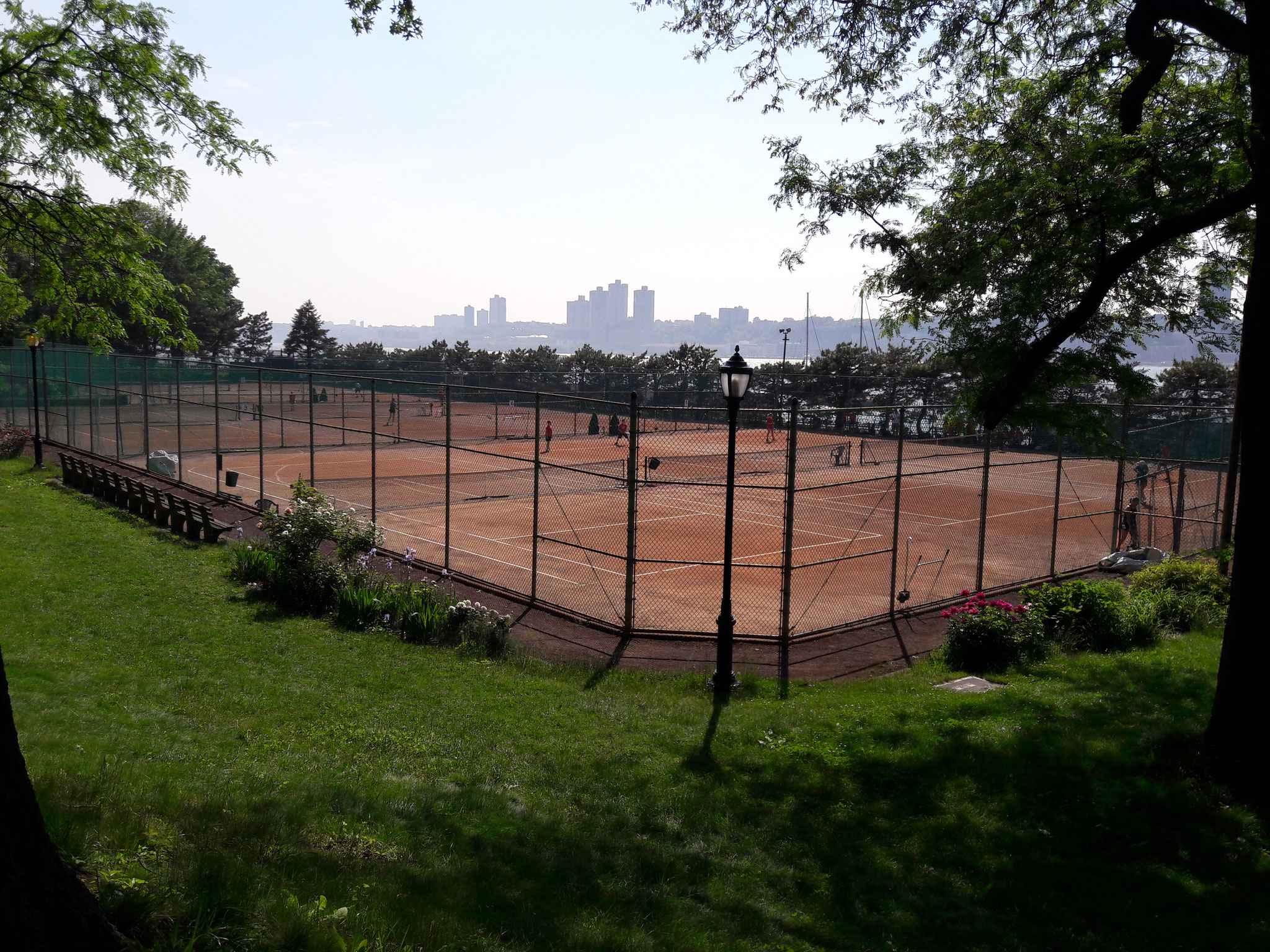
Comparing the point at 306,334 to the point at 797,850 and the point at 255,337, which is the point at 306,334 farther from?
the point at 797,850

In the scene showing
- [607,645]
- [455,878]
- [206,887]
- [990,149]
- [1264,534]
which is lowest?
[607,645]

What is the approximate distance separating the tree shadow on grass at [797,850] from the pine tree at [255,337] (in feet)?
252

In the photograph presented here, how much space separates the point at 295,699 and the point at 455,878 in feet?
17.2

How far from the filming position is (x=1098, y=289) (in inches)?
351

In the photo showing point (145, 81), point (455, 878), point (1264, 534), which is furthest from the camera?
point (145, 81)

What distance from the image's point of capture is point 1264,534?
25.1 ft

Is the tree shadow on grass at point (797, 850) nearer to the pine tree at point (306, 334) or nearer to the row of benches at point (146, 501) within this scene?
the row of benches at point (146, 501)

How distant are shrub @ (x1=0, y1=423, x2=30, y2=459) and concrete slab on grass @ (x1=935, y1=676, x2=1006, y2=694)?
2951 cm

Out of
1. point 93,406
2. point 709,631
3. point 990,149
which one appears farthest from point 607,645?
point 93,406

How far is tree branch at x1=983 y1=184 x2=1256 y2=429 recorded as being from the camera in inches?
333

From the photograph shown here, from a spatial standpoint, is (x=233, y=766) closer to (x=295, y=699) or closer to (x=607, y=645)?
(x=295, y=699)

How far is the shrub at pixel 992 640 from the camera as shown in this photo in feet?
40.9

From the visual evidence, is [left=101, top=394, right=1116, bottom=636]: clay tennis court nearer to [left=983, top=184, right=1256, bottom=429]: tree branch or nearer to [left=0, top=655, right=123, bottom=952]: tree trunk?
[left=983, top=184, right=1256, bottom=429]: tree branch

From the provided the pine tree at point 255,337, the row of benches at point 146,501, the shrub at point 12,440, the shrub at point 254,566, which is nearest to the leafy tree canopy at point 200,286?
the pine tree at point 255,337
